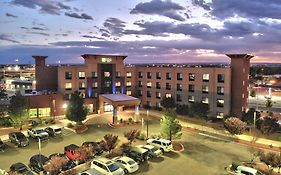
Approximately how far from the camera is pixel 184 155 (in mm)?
35875

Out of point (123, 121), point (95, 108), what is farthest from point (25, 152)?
point (95, 108)

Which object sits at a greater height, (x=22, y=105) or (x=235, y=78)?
(x=235, y=78)

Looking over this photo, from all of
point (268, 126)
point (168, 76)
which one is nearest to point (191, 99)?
point (168, 76)

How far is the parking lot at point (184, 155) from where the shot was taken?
31087 millimetres

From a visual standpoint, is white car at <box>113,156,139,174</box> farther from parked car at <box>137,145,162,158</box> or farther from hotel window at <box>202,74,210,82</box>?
hotel window at <box>202,74,210,82</box>

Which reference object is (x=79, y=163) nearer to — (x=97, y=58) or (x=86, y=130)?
(x=86, y=130)

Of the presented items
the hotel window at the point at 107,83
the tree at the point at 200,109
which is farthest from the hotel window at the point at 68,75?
the tree at the point at 200,109

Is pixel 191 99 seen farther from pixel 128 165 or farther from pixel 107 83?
pixel 128 165

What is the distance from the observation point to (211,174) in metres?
30.0

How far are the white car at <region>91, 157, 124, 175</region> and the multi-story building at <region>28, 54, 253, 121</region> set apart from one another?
28859 mm

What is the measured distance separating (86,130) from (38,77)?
83.3 ft

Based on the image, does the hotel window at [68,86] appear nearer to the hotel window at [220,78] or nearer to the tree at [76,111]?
the tree at [76,111]

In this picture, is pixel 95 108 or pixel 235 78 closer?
pixel 235 78

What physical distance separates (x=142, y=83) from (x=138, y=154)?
43.3 meters
